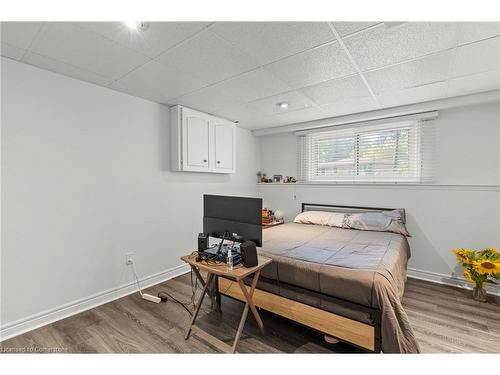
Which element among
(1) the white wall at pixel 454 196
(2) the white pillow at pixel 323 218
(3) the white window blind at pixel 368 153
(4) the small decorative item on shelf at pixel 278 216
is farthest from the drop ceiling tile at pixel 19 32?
(1) the white wall at pixel 454 196

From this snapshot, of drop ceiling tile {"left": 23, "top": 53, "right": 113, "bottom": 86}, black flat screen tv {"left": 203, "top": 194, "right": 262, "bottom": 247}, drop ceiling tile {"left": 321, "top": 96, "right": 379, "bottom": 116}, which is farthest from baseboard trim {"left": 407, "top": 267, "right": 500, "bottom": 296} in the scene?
drop ceiling tile {"left": 23, "top": 53, "right": 113, "bottom": 86}

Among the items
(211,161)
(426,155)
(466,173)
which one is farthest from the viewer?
(211,161)

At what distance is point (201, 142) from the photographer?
A: 3.36 meters

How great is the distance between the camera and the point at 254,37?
5.35 feet

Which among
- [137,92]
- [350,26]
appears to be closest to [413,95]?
[350,26]

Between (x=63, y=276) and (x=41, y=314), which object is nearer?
(x=41, y=314)

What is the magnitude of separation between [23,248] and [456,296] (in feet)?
14.6

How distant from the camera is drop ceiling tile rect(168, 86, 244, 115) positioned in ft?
8.78

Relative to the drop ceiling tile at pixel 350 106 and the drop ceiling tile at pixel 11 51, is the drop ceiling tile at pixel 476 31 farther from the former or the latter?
the drop ceiling tile at pixel 11 51

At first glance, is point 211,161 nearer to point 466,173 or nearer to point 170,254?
point 170,254

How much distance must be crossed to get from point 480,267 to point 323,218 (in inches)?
68.7

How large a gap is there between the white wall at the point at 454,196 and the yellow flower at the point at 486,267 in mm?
470

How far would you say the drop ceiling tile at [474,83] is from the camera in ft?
7.35
